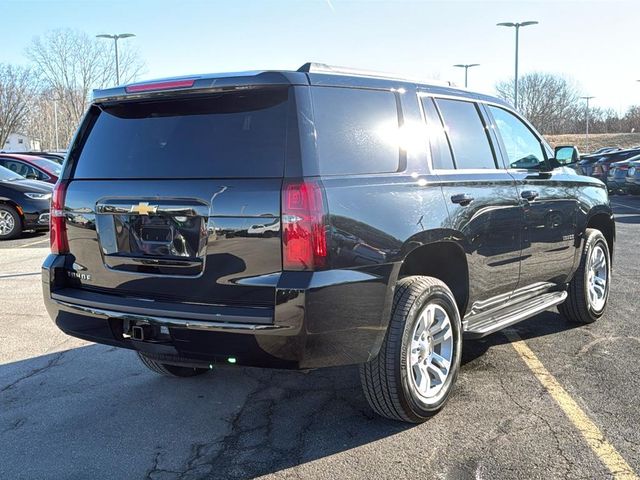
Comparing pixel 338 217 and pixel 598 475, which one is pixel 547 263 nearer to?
pixel 598 475

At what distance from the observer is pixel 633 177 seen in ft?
67.1

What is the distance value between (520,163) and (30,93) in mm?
51859

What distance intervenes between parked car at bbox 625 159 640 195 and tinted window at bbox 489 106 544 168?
17112mm

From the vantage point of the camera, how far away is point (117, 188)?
3477 millimetres

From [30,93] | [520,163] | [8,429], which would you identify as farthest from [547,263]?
[30,93]

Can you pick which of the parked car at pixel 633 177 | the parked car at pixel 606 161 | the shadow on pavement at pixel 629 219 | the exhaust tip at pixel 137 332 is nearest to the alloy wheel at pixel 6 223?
the exhaust tip at pixel 137 332

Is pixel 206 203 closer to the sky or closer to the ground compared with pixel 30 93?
closer to the ground


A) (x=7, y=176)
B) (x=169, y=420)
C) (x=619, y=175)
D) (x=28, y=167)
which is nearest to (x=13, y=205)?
(x=7, y=176)

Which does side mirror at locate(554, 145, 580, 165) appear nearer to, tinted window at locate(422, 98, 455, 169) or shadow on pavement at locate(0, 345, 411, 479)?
tinted window at locate(422, 98, 455, 169)

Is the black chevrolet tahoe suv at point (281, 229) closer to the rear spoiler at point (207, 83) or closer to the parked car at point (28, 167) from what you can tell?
the rear spoiler at point (207, 83)

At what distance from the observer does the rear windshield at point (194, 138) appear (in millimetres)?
3174

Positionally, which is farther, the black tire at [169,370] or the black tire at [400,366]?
the black tire at [169,370]

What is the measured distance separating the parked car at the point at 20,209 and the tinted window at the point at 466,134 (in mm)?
9935

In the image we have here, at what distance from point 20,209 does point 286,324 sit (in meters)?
10.9
